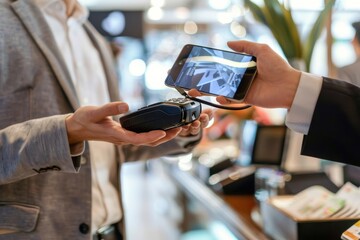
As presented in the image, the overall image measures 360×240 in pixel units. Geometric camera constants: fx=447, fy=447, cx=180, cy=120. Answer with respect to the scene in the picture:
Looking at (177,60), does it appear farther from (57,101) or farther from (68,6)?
(68,6)

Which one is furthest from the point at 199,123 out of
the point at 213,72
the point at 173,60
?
the point at 173,60

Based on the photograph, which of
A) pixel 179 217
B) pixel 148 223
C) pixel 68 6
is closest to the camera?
pixel 68 6

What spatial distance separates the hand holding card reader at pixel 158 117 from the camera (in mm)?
799

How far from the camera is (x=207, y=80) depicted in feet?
3.06

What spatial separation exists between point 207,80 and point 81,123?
0.94 ft

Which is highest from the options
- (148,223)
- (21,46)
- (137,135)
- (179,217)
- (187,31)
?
(21,46)

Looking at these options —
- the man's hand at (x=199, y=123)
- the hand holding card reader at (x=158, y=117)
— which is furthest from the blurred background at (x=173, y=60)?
the hand holding card reader at (x=158, y=117)

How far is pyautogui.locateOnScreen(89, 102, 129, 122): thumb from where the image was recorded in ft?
2.43

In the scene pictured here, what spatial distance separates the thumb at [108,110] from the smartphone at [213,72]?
23 centimetres

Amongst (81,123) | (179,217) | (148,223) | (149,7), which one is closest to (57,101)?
(81,123)

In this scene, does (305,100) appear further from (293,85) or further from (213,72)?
(213,72)

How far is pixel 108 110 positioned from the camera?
0.75 metres

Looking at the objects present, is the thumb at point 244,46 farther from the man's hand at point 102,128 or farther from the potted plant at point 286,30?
the potted plant at point 286,30

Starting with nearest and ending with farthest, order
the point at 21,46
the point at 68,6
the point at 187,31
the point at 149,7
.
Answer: the point at 21,46 < the point at 68,6 < the point at 149,7 < the point at 187,31
